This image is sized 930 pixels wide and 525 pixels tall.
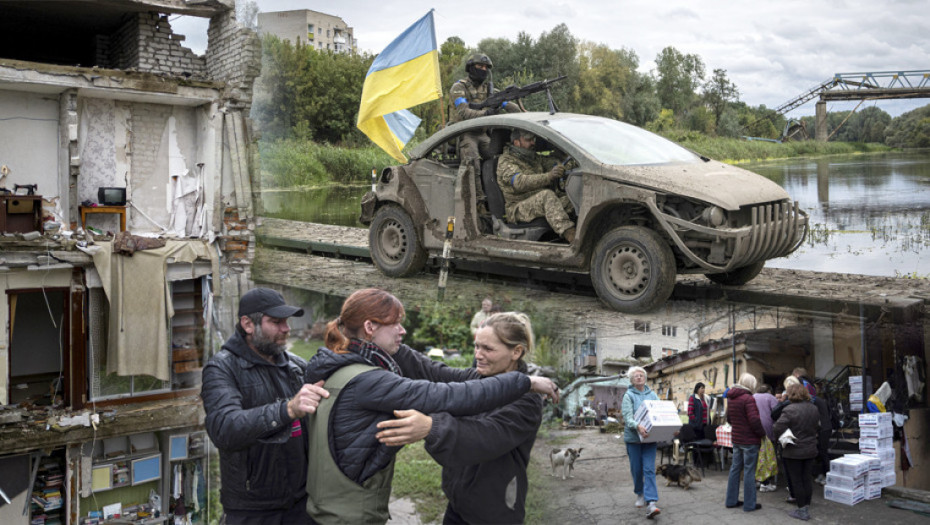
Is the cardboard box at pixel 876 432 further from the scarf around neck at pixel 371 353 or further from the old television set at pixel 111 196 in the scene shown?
the old television set at pixel 111 196

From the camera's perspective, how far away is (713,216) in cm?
441

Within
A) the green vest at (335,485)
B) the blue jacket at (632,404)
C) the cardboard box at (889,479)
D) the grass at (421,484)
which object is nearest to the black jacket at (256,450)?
the green vest at (335,485)

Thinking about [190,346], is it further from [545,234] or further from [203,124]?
[545,234]

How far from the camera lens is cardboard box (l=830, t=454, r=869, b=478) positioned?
444 centimetres

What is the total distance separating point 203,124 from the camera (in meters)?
11.6

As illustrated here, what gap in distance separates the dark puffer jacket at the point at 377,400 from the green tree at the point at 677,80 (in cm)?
386

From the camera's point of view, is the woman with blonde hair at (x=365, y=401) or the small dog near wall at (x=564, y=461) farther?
the small dog near wall at (x=564, y=461)

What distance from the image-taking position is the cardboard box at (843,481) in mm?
4438

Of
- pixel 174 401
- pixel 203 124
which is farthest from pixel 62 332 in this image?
pixel 203 124

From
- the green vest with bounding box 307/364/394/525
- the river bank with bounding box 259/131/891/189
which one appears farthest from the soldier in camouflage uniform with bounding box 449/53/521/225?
the green vest with bounding box 307/364/394/525

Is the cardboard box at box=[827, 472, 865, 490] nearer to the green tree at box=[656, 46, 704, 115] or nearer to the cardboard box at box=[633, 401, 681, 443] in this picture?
the cardboard box at box=[633, 401, 681, 443]

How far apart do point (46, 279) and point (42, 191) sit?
4.08ft

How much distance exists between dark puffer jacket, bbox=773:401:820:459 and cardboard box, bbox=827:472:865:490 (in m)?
0.21

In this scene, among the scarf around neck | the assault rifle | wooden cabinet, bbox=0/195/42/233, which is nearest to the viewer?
the scarf around neck
